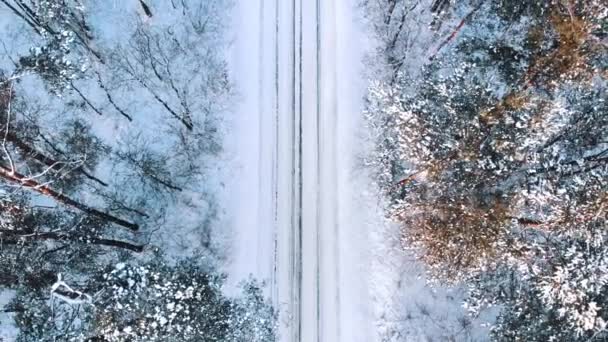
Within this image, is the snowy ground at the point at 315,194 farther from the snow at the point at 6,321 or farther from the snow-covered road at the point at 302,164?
the snow at the point at 6,321

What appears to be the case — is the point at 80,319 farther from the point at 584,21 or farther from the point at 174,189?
the point at 584,21

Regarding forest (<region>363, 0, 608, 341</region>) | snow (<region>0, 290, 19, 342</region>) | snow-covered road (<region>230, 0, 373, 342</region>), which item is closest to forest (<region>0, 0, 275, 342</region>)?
snow (<region>0, 290, 19, 342</region>)

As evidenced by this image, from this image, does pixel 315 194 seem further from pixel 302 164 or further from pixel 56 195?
pixel 56 195

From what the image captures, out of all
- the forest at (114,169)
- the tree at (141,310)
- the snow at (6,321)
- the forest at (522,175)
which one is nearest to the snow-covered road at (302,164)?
the forest at (114,169)

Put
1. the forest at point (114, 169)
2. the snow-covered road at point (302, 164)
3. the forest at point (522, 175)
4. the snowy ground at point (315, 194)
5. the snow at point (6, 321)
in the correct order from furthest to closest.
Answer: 1. the snow-covered road at point (302, 164)
2. the snowy ground at point (315, 194)
3. the snow at point (6, 321)
4. the forest at point (114, 169)
5. the forest at point (522, 175)

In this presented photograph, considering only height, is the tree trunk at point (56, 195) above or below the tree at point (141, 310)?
above

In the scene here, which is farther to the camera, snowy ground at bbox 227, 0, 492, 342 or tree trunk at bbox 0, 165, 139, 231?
snowy ground at bbox 227, 0, 492, 342

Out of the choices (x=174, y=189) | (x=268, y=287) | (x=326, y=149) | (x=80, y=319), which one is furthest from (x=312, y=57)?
(x=80, y=319)

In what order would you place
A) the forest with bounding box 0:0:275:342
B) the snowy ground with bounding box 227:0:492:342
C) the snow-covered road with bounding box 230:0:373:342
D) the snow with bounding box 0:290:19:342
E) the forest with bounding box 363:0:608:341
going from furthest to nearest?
the snow-covered road with bounding box 230:0:373:342 → the snowy ground with bounding box 227:0:492:342 → the snow with bounding box 0:290:19:342 → the forest with bounding box 0:0:275:342 → the forest with bounding box 363:0:608:341

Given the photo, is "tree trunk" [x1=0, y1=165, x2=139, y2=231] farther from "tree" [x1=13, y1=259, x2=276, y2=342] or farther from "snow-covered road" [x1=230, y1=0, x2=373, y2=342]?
"snow-covered road" [x1=230, y1=0, x2=373, y2=342]
